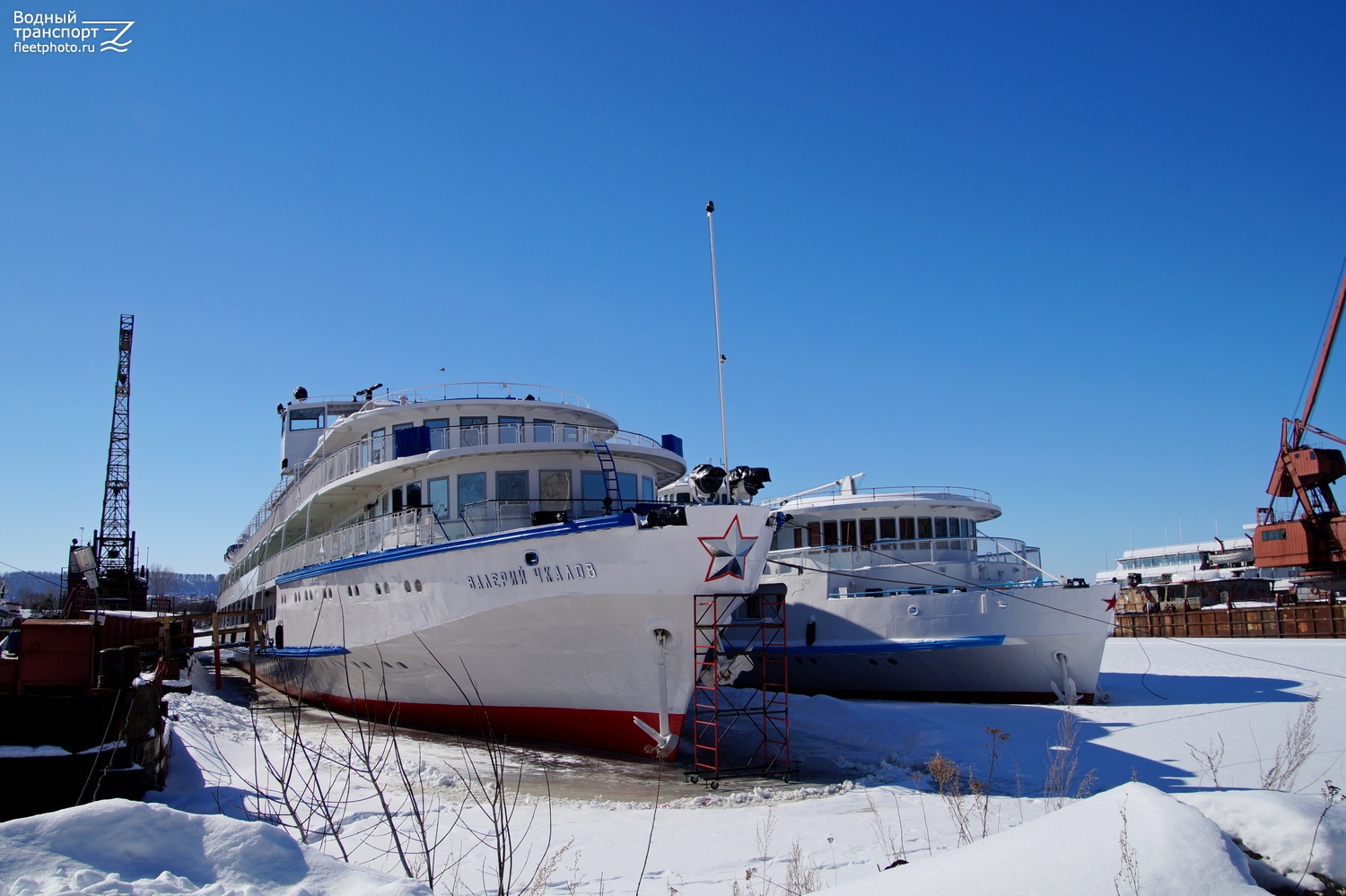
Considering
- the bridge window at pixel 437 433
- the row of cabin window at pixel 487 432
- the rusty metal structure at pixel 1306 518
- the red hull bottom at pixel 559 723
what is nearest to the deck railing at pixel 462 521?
the row of cabin window at pixel 487 432

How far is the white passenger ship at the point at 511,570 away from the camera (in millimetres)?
13250

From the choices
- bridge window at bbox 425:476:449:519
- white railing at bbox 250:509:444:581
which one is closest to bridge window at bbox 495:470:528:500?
white railing at bbox 250:509:444:581

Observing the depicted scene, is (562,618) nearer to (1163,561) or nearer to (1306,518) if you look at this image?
(1306,518)

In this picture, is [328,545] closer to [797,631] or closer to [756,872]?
[797,631]

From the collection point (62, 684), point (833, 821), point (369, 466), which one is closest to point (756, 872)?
point (833, 821)

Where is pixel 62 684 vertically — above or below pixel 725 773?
above

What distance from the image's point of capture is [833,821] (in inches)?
386

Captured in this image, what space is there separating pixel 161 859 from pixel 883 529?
21716 mm

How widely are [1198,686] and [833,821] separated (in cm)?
1541

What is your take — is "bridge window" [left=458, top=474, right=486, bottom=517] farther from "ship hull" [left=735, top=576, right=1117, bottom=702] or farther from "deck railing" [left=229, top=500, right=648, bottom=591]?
"ship hull" [left=735, top=576, right=1117, bottom=702]

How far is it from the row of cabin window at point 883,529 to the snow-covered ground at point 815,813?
5.50m

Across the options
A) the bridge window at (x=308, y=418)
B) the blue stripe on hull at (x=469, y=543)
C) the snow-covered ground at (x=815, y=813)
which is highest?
the bridge window at (x=308, y=418)

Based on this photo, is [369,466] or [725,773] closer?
[725,773]

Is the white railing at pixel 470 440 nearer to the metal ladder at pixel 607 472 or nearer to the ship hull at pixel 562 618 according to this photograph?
the metal ladder at pixel 607 472
